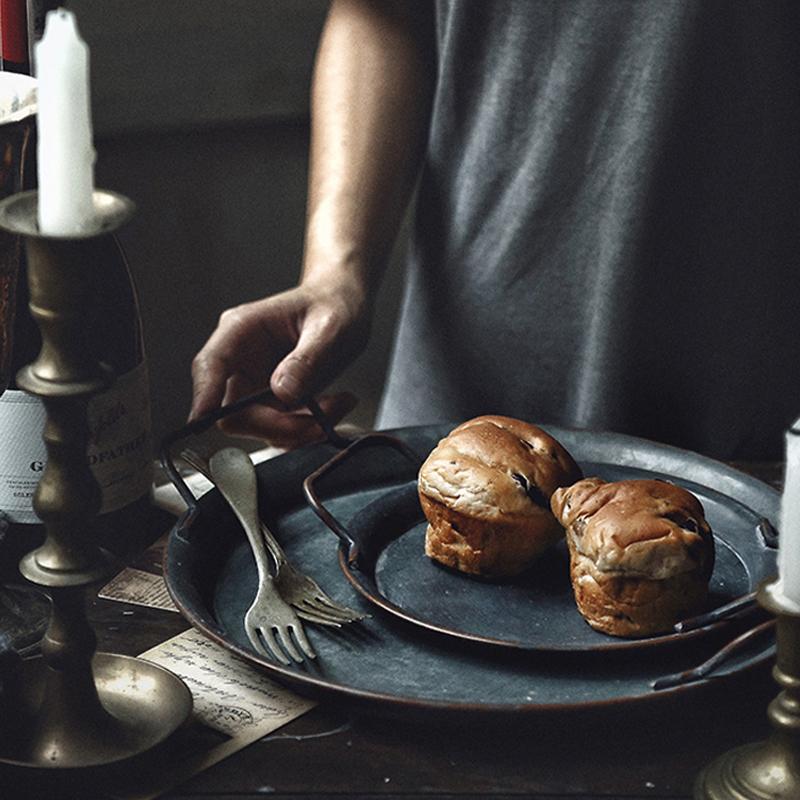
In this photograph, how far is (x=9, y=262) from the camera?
2.47ft

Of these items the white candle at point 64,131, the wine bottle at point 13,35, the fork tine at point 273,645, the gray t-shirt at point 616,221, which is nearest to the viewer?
the white candle at point 64,131

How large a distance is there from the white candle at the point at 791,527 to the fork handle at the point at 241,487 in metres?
0.38

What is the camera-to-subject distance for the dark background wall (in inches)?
92.7

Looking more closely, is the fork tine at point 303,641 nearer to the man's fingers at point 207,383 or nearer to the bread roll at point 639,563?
the bread roll at point 639,563

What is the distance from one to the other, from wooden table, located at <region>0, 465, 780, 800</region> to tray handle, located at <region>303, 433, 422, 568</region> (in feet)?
0.45

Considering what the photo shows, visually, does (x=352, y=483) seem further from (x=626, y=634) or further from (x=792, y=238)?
(x=792, y=238)

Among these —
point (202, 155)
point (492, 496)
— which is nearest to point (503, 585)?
point (492, 496)

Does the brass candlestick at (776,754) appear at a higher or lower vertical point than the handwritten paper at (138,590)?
higher

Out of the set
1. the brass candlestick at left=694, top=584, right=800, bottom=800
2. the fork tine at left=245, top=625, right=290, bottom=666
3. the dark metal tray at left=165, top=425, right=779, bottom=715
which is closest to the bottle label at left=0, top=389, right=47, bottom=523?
the dark metal tray at left=165, top=425, right=779, bottom=715

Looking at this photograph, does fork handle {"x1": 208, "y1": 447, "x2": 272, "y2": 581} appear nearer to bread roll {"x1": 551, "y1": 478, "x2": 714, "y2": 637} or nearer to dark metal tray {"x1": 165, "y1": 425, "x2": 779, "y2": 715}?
dark metal tray {"x1": 165, "y1": 425, "x2": 779, "y2": 715}

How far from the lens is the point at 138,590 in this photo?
2.89 feet

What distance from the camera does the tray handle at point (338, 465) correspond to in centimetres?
84

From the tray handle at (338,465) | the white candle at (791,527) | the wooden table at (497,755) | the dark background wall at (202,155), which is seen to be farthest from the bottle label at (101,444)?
the dark background wall at (202,155)

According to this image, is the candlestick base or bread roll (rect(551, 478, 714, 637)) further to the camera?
bread roll (rect(551, 478, 714, 637))
